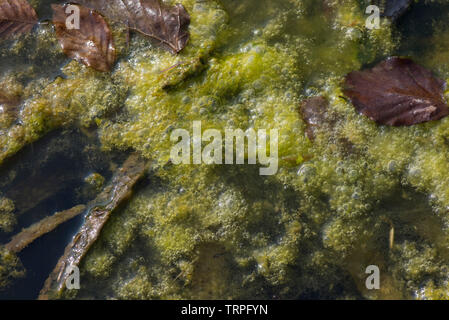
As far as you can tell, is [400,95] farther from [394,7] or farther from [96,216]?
[96,216]

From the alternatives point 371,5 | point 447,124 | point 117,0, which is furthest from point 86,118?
point 447,124

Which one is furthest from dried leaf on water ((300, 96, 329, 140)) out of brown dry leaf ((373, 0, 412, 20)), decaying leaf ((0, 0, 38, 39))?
decaying leaf ((0, 0, 38, 39))

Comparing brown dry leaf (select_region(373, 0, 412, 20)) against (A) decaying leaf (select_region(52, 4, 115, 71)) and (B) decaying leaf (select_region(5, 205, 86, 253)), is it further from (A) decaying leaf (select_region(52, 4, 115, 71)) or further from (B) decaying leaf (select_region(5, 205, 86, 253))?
(B) decaying leaf (select_region(5, 205, 86, 253))

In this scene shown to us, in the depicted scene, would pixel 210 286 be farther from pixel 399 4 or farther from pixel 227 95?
pixel 399 4

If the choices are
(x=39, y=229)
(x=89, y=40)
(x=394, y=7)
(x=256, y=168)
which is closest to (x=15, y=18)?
(x=89, y=40)

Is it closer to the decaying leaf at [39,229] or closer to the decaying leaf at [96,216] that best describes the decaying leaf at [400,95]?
the decaying leaf at [96,216]
